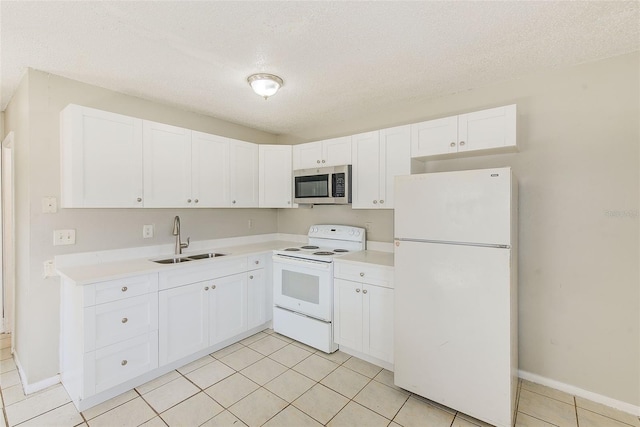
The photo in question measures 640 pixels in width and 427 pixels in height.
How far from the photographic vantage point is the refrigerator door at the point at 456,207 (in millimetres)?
1816

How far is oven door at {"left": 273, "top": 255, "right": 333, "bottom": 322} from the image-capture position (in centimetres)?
280

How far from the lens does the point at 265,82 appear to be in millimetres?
2297

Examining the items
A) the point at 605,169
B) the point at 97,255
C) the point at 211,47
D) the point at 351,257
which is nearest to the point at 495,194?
the point at 605,169

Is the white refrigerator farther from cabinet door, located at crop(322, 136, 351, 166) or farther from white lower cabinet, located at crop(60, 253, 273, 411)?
white lower cabinet, located at crop(60, 253, 273, 411)

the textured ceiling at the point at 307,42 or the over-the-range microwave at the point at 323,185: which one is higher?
the textured ceiling at the point at 307,42

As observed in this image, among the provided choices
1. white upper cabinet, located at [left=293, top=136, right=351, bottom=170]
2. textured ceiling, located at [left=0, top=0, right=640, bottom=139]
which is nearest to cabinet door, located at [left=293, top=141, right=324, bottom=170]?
white upper cabinet, located at [left=293, top=136, right=351, bottom=170]

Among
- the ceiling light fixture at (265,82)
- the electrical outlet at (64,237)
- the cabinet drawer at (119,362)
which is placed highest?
the ceiling light fixture at (265,82)

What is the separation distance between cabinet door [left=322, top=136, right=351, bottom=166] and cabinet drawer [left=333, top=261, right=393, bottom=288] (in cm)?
108

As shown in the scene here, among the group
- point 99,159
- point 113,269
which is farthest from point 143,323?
point 99,159

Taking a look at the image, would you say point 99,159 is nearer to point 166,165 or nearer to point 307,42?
point 166,165

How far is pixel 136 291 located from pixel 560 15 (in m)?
3.26

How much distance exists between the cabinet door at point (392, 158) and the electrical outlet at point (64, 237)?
264cm

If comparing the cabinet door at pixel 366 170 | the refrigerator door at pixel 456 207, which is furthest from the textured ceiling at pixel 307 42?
the refrigerator door at pixel 456 207

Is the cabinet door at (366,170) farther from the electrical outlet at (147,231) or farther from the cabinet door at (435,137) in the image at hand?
the electrical outlet at (147,231)
